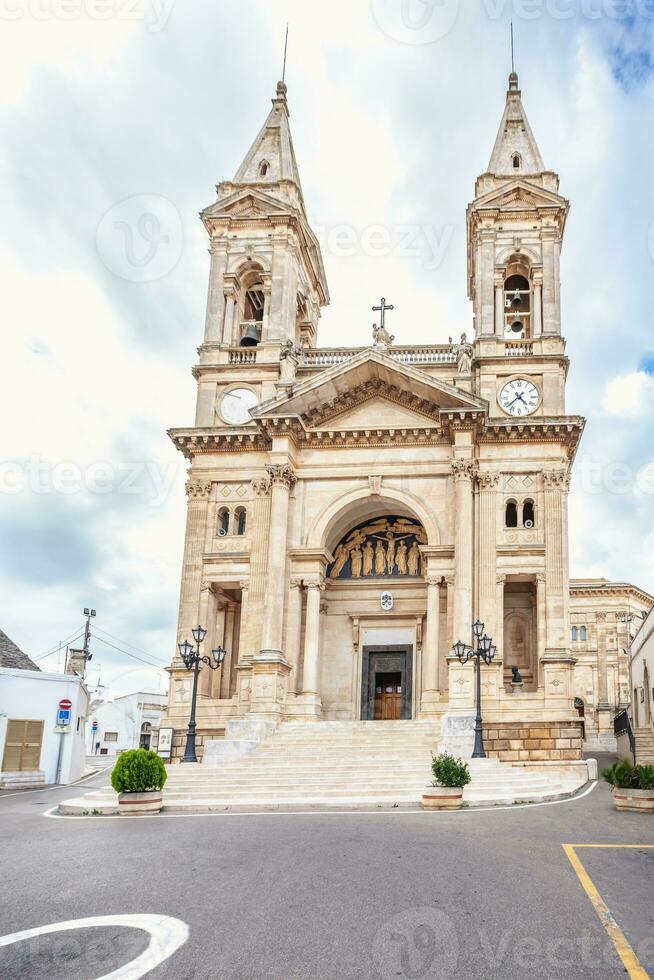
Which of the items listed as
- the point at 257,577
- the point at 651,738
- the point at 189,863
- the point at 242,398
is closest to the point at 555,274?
the point at 242,398

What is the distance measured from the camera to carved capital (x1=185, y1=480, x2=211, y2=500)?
3494 cm

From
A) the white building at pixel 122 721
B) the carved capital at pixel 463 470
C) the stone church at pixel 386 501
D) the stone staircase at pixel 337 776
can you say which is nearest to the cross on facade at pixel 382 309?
the stone church at pixel 386 501

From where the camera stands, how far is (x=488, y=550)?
32.4 m

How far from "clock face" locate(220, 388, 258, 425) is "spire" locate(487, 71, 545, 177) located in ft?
48.3

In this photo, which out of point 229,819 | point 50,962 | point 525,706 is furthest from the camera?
point 525,706

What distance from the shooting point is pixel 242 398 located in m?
36.8

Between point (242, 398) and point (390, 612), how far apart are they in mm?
10562

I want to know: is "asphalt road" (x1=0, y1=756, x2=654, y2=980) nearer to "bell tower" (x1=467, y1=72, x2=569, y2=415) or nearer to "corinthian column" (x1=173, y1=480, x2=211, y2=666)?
"corinthian column" (x1=173, y1=480, x2=211, y2=666)

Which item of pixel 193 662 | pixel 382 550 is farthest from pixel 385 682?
pixel 193 662

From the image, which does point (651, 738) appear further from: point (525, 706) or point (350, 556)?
point (350, 556)

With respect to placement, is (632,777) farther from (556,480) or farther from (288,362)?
(288,362)

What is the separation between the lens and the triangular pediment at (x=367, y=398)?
110 feet

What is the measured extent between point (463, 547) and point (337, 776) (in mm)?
10891

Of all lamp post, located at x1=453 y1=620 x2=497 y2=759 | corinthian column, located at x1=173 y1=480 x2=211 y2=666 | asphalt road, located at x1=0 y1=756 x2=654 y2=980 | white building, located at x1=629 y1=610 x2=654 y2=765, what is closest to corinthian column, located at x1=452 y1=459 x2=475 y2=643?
lamp post, located at x1=453 y1=620 x2=497 y2=759
